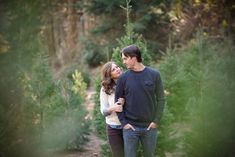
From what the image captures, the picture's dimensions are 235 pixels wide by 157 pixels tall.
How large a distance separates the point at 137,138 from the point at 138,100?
472 millimetres

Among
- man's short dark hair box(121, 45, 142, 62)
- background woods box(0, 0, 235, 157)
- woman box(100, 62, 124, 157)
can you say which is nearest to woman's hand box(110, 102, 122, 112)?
woman box(100, 62, 124, 157)

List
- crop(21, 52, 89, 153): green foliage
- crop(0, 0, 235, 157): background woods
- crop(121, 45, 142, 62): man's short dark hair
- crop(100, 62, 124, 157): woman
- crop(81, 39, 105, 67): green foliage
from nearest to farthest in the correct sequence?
1. crop(121, 45, 142, 62): man's short dark hair
2. crop(0, 0, 235, 157): background woods
3. crop(100, 62, 124, 157): woman
4. crop(21, 52, 89, 153): green foliage
5. crop(81, 39, 105, 67): green foliage

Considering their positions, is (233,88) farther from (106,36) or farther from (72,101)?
(106,36)

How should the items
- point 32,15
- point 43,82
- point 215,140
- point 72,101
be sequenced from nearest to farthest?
point 32,15 < point 215,140 < point 43,82 < point 72,101

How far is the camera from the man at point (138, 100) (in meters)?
5.36

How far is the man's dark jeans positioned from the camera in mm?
5438

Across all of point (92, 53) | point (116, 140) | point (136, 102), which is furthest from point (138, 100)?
point (92, 53)

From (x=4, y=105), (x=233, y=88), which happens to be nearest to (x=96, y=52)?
(x=233, y=88)

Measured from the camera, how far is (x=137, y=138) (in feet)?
18.0

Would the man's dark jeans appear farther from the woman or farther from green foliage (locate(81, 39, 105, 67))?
green foliage (locate(81, 39, 105, 67))

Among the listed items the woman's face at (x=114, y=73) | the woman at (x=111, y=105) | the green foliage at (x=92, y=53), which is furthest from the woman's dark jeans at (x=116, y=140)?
the green foliage at (x=92, y=53)

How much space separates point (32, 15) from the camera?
5.51 meters

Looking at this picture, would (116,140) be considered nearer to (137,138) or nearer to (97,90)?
(137,138)

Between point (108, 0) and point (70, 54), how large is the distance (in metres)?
11.6
